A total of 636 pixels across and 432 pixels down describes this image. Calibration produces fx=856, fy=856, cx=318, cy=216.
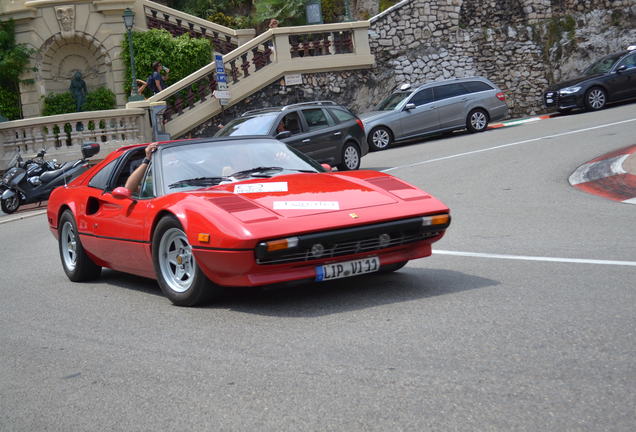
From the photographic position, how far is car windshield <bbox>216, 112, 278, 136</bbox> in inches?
632

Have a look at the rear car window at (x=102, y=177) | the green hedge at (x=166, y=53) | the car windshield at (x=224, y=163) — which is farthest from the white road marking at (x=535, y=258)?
the green hedge at (x=166, y=53)

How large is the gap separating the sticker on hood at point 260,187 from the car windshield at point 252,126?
365 inches

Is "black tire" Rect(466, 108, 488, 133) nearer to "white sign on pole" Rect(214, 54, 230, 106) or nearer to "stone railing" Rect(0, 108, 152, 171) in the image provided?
"white sign on pole" Rect(214, 54, 230, 106)

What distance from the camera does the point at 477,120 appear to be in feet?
79.0

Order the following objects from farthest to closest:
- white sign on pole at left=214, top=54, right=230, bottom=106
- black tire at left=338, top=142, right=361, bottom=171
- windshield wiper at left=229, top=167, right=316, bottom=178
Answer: white sign on pole at left=214, top=54, right=230, bottom=106
black tire at left=338, top=142, right=361, bottom=171
windshield wiper at left=229, top=167, right=316, bottom=178

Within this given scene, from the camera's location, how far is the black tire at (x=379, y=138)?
22875 millimetres

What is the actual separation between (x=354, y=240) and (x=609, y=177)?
317 inches

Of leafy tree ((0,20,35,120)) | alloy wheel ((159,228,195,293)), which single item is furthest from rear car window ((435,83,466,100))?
alloy wheel ((159,228,195,293))

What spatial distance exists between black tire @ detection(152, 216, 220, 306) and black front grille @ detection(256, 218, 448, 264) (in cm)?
71

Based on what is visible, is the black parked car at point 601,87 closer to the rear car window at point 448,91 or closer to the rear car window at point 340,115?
the rear car window at point 448,91

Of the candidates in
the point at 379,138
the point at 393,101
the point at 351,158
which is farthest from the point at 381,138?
the point at 351,158

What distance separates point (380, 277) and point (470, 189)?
6699 mm

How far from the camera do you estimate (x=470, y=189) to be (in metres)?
13.5

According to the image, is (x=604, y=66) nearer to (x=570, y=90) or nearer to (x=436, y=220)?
(x=570, y=90)
